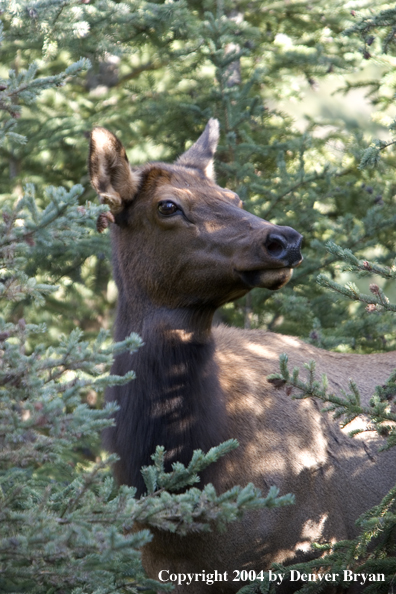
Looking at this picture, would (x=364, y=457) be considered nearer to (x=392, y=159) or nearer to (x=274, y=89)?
(x=392, y=159)

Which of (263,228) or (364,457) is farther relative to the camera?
(364,457)

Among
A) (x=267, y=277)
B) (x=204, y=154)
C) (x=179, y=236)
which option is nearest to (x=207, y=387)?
(x=267, y=277)

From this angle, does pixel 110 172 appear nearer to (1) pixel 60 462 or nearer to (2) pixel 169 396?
(2) pixel 169 396

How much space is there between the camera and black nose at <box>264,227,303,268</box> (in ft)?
13.7

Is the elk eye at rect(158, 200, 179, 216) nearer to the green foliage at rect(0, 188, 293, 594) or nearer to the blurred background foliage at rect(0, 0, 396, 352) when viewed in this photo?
the green foliage at rect(0, 188, 293, 594)

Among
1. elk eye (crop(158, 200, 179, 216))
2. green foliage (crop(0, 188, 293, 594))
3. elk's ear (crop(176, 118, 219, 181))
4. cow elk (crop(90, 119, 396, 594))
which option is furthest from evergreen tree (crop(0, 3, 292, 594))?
elk's ear (crop(176, 118, 219, 181))

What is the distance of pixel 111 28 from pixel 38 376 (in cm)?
572

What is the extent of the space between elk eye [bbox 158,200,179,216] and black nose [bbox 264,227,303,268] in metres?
0.90

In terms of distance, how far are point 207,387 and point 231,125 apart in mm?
4454

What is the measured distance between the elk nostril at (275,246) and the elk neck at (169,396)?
780 mm

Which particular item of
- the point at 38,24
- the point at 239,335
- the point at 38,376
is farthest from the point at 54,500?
the point at 38,24

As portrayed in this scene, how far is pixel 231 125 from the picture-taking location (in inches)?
320

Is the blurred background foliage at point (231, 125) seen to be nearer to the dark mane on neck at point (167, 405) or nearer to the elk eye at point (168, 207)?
the elk eye at point (168, 207)

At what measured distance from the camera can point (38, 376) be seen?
3021mm
